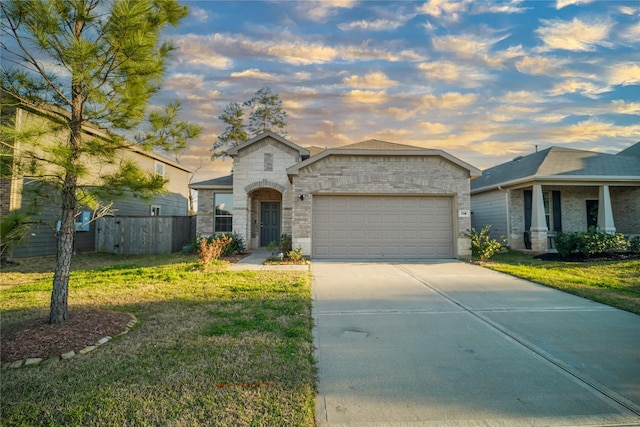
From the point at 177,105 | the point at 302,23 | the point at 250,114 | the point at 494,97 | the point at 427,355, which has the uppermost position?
the point at 250,114

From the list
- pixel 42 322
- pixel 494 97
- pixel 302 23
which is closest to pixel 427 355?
pixel 42 322

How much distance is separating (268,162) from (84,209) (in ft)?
26.8

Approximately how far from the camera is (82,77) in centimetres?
390

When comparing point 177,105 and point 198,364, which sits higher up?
point 177,105

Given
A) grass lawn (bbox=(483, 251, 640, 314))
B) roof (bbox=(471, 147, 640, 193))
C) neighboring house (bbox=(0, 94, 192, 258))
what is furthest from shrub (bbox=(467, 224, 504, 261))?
neighboring house (bbox=(0, 94, 192, 258))

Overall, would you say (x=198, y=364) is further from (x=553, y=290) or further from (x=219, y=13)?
(x=219, y=13)

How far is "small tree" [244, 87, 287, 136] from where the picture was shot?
2706 cm

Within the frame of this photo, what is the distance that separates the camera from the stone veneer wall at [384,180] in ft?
37.7

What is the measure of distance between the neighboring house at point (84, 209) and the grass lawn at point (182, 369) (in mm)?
1633

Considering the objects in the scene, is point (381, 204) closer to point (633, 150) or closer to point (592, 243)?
point (592, 243)

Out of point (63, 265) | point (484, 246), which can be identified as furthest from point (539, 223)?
point (63, 265)

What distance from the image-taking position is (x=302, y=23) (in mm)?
9664

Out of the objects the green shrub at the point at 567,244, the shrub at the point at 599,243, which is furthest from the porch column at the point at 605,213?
the green shrub at the point at 567,244

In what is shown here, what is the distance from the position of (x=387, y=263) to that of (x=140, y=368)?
27.9ft
